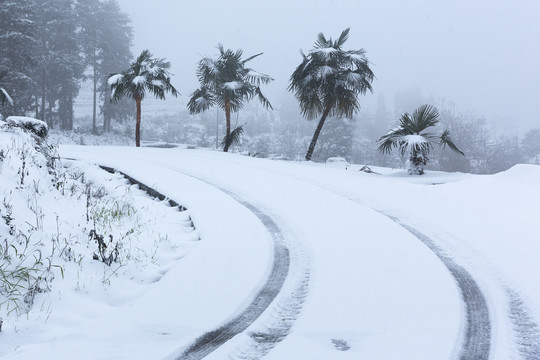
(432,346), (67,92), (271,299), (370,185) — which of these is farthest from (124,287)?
(67,92)

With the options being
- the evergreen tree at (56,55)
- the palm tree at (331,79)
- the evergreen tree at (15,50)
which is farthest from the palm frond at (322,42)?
the evergreen tree at (56,55)

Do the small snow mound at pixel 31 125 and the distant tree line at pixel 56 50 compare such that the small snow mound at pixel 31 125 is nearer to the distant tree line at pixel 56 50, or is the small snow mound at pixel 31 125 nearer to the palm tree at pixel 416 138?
the palm tree at pixel 416 138

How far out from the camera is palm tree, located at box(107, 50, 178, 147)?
18.9m

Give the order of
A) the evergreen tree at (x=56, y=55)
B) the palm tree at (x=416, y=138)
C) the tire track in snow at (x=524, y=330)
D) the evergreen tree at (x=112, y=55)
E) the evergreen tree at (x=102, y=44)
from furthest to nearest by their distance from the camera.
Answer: the evergreen tree at (x=112, y=55) → the evergreen tree at (x=102, y=44) → the evergreen tree at (x=56, y=55) → the palm tree at (x=416, y=138) → the tire track in snow at (x=524, y=330)

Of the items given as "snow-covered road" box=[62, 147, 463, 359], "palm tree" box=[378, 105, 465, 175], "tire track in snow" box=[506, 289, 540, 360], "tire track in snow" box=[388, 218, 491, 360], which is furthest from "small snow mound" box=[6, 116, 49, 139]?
"palm tree" box=[378, 105, 465, 175]

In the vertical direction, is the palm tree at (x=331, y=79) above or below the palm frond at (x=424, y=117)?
above

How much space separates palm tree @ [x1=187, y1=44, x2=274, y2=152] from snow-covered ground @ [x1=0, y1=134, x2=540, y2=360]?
1230 cm

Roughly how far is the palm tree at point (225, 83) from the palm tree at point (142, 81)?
1.68m

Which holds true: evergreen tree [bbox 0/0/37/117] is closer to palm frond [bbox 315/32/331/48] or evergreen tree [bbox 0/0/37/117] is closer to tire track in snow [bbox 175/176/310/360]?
palm frond [bbox 315/32/331/48]

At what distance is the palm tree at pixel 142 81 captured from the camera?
1892cm

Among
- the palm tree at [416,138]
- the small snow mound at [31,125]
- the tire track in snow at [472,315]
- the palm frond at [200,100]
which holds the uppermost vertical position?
the palm frond at [200,100]

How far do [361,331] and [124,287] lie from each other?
2.21 metres

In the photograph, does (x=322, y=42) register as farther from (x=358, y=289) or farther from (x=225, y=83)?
(x=358, y=289)

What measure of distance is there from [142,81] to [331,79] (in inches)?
375
